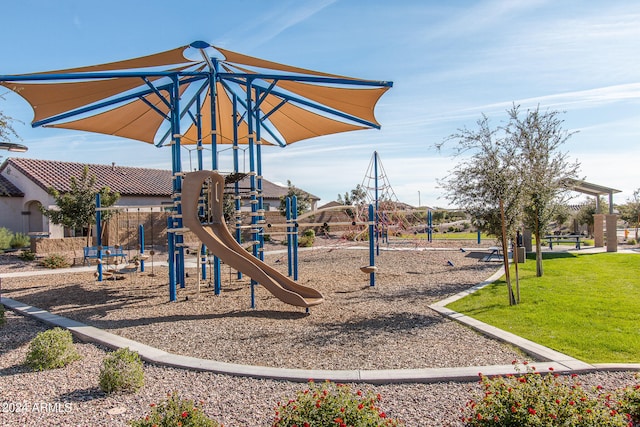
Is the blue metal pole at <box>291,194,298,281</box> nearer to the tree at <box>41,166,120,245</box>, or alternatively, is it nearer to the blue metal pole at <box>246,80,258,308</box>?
the blue metal pole at <box>246,80,258,308</box>

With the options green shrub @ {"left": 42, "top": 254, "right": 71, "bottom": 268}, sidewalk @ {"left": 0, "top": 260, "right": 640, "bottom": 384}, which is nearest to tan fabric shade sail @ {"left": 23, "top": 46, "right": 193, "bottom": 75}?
sidewalk @ {"left": 0, "top": 260, "right": 640, "bottom": 384}

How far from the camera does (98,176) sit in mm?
26047

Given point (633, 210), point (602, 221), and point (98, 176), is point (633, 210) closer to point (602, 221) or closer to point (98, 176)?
point (602, 221)

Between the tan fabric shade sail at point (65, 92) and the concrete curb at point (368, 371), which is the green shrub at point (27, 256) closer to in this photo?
the tan fabric shade sail at point (65, 92)

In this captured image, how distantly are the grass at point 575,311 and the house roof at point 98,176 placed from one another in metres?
17.6

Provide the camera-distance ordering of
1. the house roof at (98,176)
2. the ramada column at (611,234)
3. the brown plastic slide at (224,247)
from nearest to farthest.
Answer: the brown plastic slide at (224,247) → the ramada column at (611,234) → the house roof at (98,176)

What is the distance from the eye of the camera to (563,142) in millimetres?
11562

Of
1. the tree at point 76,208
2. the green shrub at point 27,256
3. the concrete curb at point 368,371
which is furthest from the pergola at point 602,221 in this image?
the green shrub at point 27,256

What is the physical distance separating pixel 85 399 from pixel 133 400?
1.76ft

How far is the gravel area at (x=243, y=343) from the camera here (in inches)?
171

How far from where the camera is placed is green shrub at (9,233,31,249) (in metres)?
19.9

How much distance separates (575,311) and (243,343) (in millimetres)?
6070

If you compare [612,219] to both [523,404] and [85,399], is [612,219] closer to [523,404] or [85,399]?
[523,404]

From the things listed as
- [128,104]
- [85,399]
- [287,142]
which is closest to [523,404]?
[85,399]
